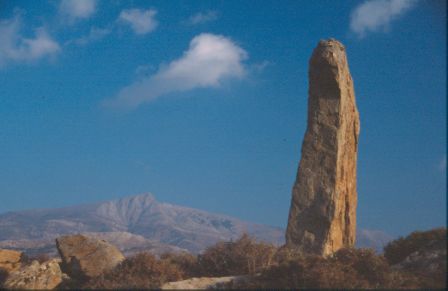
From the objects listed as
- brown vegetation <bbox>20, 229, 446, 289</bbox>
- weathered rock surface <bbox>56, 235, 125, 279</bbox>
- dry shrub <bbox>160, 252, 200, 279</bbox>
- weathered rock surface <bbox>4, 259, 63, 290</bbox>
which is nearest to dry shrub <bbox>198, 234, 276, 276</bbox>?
brown vegetation <bbox>20, 229, 446, 289</bbox>

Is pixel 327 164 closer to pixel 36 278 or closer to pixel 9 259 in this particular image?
pixel 36 278

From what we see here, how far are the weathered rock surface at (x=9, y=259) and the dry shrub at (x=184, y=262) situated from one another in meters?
6.33

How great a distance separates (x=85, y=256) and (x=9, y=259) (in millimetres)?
5029

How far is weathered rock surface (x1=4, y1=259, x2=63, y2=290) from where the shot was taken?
54.2 ft

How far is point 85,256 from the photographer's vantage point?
18812mm

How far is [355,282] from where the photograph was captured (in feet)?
46.1

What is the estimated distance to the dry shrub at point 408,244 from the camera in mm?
18094

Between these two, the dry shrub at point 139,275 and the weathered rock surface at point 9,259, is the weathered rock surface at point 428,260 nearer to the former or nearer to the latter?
the dry shrub at point 139,275

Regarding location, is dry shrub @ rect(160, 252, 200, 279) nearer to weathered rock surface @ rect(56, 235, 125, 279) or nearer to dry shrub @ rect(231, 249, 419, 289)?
weathered rock surface @ rect(56, 235, 125, 279)

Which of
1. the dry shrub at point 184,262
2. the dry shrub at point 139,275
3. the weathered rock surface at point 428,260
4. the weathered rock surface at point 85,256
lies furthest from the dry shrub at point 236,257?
the weathered rock surface at point 428,260

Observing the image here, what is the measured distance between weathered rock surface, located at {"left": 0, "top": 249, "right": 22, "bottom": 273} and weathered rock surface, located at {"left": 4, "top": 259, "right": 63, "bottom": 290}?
3.48 metres

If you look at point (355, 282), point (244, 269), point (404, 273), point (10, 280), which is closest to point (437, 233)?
point (404, 273)

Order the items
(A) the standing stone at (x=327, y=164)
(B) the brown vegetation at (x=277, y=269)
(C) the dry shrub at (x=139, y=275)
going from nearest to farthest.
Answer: (B) the brown vegetation at (x=277, y=269) < (C) the dry shrub at (x=139, y=275) < (A) the standing stone at (x=327, y=164)

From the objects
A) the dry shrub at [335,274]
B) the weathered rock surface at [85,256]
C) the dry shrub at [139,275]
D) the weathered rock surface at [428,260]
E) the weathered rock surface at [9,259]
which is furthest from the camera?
the weathered rock surface at [9,259]
